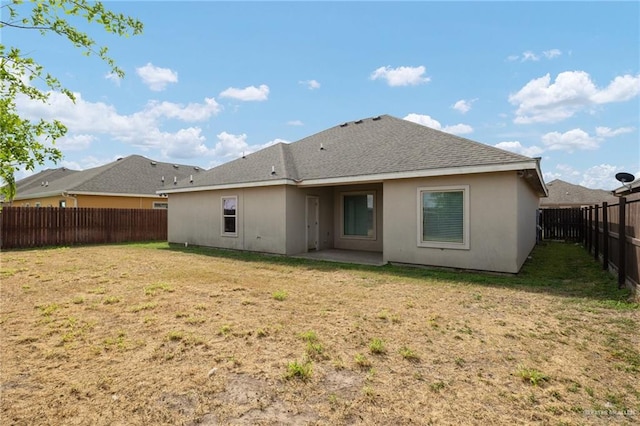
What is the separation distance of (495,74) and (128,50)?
44.2 feet

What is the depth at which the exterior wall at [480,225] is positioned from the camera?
845 cm

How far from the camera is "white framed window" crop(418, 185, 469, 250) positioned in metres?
9.08

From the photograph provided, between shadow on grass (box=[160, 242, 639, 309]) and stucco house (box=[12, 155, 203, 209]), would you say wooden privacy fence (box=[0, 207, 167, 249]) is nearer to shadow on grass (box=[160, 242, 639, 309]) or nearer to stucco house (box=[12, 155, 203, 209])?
stucco house (box=[12, 155, 203, 209])

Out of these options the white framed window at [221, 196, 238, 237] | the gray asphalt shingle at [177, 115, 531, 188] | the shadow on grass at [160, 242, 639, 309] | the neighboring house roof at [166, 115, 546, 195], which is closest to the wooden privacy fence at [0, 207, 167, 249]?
the neighboring house roof at [166, 115, 546, 195]

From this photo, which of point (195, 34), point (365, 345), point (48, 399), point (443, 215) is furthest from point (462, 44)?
point (48, 399)

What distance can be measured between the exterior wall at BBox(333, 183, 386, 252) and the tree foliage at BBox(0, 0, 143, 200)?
10.6 m

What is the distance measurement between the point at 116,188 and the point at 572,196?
40.6 metres

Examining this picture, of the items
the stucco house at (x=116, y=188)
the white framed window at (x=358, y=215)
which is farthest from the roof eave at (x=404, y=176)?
the stucco house at (x=116, y=188)

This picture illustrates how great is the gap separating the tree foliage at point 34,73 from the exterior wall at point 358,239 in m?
10.6

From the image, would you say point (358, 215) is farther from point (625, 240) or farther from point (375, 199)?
point (625, 240)

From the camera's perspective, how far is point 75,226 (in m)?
16.8

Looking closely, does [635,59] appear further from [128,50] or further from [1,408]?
[1,408]

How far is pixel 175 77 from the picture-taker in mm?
12672

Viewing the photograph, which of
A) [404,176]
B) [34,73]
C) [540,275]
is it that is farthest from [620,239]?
[34,73]
